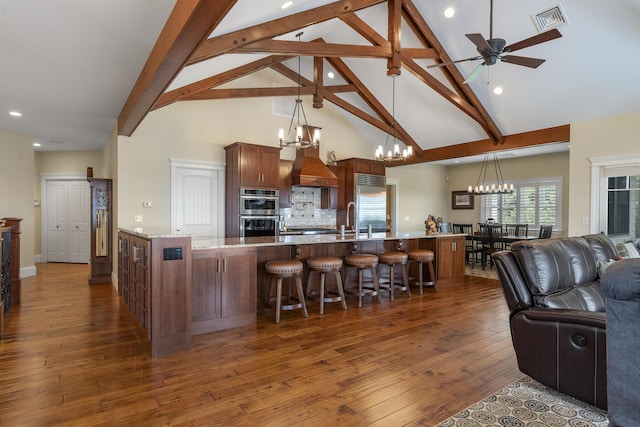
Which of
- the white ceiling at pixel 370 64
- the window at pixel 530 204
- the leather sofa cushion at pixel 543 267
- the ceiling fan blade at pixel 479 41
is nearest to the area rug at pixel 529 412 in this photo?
the leather sofa cushion at pixel 543 267

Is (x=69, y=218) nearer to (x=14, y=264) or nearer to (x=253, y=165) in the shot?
(x=14, y=264)

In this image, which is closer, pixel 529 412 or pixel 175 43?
pixel 529 412

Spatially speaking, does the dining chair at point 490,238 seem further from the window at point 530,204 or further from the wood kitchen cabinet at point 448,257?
the wood kitchen cabinet at point 448,257

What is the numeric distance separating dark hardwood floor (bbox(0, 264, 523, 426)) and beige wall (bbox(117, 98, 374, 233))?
1.96 metres

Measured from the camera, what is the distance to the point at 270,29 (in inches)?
146

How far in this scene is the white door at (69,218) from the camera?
8578 mm

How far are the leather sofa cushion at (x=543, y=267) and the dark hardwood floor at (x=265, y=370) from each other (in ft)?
2.53

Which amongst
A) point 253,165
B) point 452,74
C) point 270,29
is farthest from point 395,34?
point 253,165

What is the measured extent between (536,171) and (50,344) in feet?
32.9

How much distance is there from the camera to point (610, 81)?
16.1ft

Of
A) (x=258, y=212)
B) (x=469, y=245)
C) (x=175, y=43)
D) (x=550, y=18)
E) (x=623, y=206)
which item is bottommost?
(x=469, y=245)

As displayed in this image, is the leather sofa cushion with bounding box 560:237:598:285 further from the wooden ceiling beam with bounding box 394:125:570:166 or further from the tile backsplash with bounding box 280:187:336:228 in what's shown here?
the tile backsplash with bounding box 280:187:336:228

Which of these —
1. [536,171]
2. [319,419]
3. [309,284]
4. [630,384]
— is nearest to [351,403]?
[319,419]

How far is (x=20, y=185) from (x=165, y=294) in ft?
18.3
